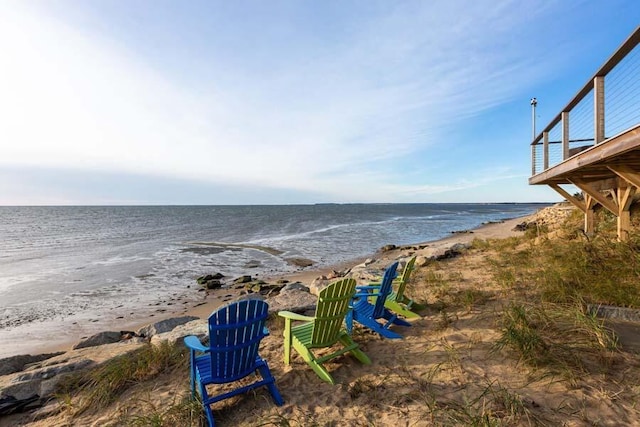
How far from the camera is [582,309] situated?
11.7ft

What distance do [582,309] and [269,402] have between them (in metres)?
3.53

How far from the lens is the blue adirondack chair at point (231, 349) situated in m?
2.65

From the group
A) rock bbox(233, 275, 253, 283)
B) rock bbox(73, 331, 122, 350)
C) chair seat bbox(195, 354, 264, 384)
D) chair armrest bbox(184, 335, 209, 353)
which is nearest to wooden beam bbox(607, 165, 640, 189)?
chair seat bbox(195, 354, 264, 384)

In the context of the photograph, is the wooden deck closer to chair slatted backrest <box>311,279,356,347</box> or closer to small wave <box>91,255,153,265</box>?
chair slatted backrest <box>311,279,356,347</box>

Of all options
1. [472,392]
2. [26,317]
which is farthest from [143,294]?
[472,392]

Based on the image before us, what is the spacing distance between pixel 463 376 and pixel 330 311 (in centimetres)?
135

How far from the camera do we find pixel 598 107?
426 cm

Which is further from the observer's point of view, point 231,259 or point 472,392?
point 231,259

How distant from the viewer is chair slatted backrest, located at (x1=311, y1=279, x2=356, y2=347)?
3.23 m

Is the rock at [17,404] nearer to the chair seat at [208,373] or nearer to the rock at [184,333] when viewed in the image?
the rock at [184,333]

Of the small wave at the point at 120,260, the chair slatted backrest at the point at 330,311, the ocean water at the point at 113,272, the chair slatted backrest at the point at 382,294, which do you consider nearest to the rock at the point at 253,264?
the ocean water at the point at 113,272

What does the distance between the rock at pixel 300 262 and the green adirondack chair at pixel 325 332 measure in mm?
10272

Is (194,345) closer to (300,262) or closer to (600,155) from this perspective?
(600,155)

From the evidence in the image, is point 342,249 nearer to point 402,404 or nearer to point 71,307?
point 71,307
